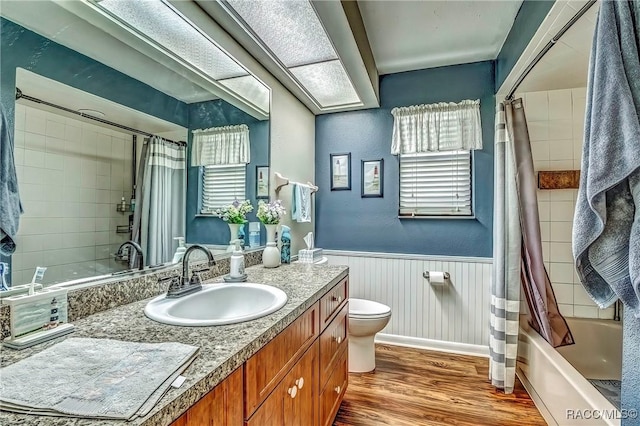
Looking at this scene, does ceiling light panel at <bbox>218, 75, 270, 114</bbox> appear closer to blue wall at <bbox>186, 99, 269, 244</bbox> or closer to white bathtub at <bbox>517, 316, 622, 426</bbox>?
→ blue wall at <bbox>186, 99, 269, 244</bbox>

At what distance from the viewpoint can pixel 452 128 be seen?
8.21 ft

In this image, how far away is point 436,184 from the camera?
2598 millimetres

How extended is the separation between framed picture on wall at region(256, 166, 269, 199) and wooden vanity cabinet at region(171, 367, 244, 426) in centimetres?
143

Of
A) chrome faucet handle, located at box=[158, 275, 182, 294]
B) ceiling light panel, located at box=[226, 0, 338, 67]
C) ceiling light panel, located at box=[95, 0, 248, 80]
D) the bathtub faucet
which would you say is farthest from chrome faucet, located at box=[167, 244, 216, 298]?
the bathtub faucet

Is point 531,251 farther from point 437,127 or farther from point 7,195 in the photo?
point 7,195

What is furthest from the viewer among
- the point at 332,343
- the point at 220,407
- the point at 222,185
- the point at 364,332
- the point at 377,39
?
the point at 377,39

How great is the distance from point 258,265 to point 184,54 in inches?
50.5

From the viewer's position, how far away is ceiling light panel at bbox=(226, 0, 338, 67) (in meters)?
1.46

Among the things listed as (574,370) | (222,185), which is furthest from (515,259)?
(222,185)

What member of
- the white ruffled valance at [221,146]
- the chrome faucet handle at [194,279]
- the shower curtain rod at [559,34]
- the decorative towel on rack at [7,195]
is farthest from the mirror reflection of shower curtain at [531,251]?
the decorative towel on rack at [7,195]

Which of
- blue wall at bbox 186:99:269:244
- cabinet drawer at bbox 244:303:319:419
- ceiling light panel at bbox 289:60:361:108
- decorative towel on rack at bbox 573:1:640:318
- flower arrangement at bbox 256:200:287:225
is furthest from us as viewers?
ceiling light panel at bbox 289:60:361:108

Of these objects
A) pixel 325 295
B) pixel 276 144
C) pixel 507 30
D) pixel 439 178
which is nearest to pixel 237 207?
pixel 276 144

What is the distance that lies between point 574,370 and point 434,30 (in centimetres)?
228

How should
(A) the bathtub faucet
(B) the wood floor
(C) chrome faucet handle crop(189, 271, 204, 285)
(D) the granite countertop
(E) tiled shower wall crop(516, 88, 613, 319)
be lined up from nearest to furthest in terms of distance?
(D) the granite countertop, (C) chrome faucet handle crop(189, 271, 204, 285), (B) the wood floor, (A) the bathtub faucet, (E) tiled shower wall crop(516, 88, 613, 319)
